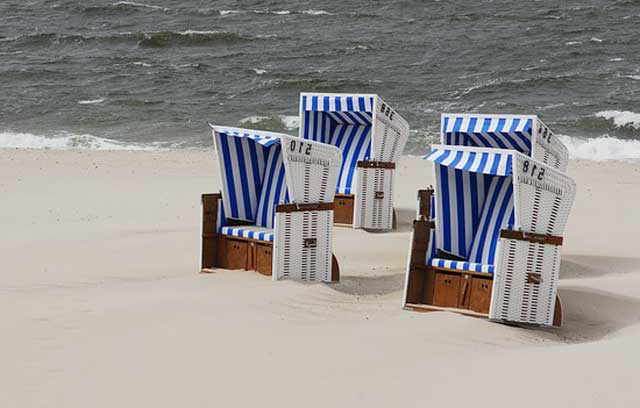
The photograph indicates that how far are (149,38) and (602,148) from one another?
13.2 meters

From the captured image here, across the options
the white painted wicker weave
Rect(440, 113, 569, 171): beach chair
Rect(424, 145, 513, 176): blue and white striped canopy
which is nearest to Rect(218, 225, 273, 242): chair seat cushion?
Rect(424, 145, 513, 176): blue and white striped canopy

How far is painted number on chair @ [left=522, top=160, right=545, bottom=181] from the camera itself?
24.3ft

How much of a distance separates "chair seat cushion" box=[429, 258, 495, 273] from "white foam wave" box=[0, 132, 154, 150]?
1089 cm

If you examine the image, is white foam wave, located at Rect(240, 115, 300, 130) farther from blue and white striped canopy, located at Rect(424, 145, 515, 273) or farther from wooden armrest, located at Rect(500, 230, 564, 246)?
wooden armrest, located at Rect(500, 230, 564, 246)

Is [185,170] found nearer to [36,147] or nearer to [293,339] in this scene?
[36,147]

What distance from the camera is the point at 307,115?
12.2m

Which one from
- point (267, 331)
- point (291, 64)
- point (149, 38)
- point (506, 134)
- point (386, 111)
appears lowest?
point (267, 331)

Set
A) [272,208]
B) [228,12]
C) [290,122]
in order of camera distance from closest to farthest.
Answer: [272,208], [290,122], [228,12]

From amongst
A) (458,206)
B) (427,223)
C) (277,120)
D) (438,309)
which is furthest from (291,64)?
(438,309)

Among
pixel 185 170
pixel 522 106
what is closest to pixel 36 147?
pixel 185 170

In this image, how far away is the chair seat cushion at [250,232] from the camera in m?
8.82

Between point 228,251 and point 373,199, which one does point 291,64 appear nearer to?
point 373,199

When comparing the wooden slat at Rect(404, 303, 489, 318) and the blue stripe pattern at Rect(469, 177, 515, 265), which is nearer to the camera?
the wooden slat at Rect(404, 303, 489, 318)

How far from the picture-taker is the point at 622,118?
20.0 metres
